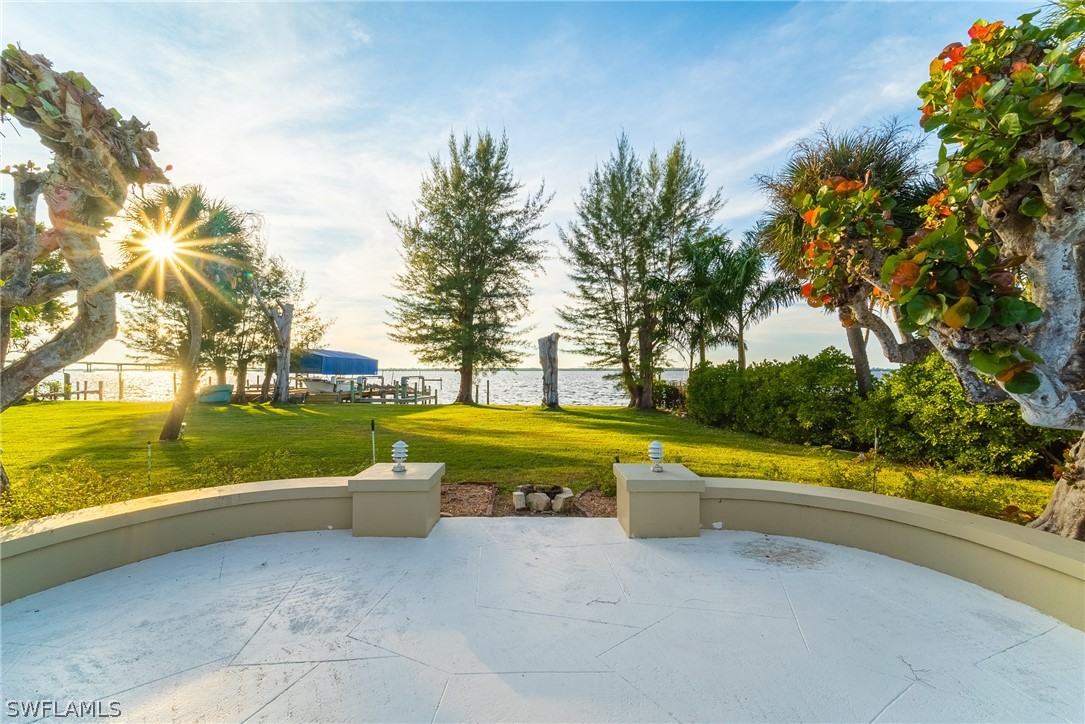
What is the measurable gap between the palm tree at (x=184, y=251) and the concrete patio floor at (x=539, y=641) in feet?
13.5

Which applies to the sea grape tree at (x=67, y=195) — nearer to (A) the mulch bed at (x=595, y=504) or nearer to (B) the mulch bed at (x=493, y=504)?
(B) the mulch bed at (x=493, y=504)

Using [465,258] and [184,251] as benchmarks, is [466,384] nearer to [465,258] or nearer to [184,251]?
[465,258]

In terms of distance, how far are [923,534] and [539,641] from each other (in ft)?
8.64

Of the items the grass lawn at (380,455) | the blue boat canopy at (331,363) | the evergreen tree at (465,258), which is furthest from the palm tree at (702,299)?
the blue boat canopy at (331,363)

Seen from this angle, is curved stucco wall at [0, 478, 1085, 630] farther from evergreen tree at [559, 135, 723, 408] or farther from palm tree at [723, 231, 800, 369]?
evergreen tree at [559, 135, 723, 408]

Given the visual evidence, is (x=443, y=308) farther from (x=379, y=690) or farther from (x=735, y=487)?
(x=379, y=690)

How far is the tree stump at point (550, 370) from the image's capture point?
613 inches

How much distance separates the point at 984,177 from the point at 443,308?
649 inches

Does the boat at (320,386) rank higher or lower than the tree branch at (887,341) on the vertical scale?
lower

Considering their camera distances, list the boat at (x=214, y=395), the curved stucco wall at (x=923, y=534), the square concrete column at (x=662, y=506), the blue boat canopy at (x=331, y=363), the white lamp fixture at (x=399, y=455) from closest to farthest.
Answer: the curved stucco wall at (x=923, y=534)
the square concrete column at (x=662, y=506)
the white lamp fixture at (x=399, y=455)
the boat at (x=214, y=395)
the blue boat canopy at (x=331, y=363)

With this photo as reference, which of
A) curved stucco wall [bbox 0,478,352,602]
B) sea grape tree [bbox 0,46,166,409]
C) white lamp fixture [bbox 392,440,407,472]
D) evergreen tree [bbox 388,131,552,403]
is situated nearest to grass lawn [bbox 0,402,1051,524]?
curved stucco wall [bbox 0,478,352,602]

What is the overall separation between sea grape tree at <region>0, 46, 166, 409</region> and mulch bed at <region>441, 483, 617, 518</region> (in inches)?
141

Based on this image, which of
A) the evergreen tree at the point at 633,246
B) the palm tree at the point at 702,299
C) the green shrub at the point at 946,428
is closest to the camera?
the green shrub at the point at 946,428

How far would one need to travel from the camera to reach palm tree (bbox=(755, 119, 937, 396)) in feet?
27.4
